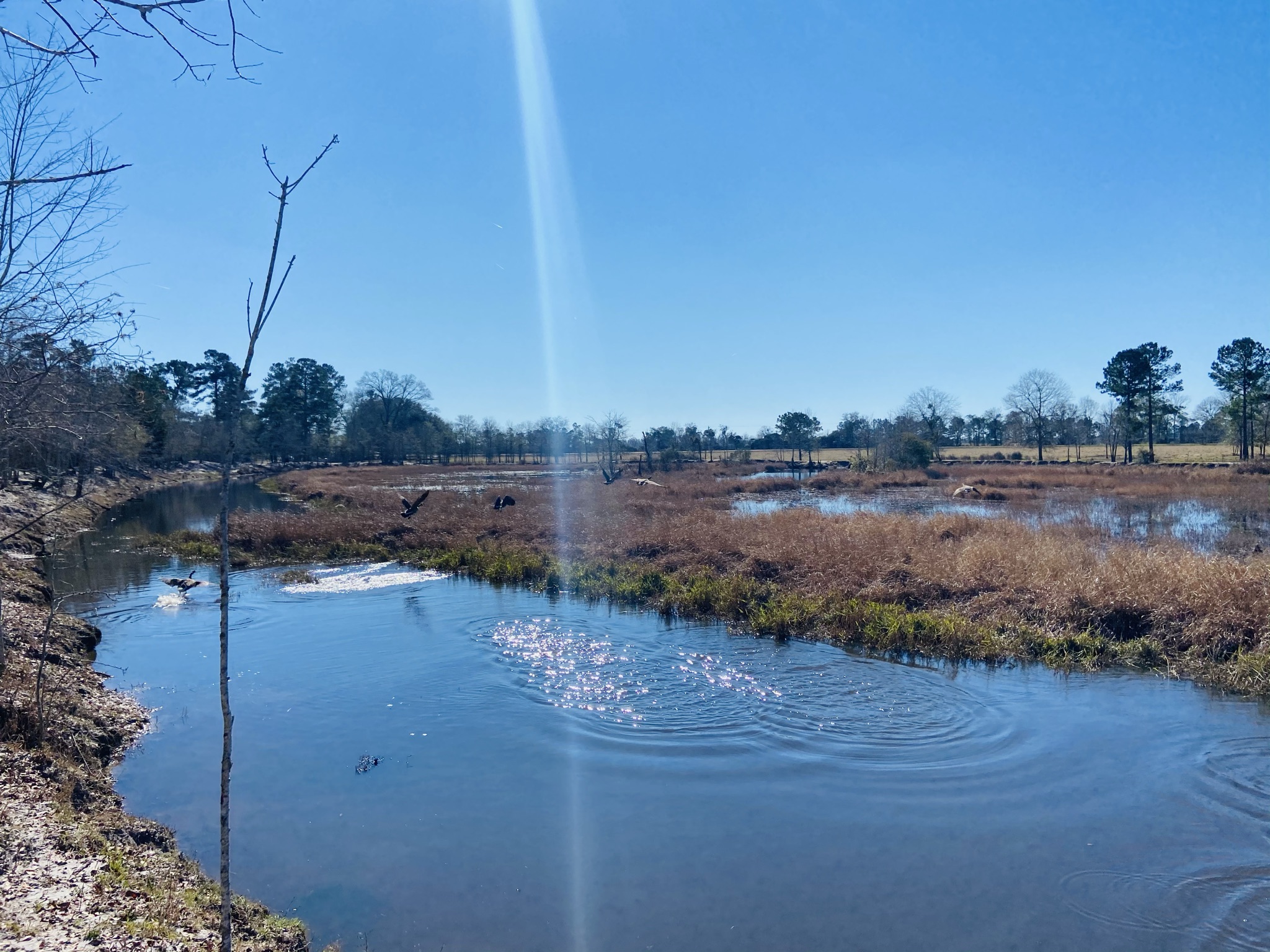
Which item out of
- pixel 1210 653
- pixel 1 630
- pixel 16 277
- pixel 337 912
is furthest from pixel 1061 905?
pixel 1 630

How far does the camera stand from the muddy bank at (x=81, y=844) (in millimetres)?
4395

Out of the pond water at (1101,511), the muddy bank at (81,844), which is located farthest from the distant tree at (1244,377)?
the muddy bank at (81,844)

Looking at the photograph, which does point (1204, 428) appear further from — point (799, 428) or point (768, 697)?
point (768, 697)

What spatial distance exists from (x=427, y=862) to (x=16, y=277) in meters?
5.53

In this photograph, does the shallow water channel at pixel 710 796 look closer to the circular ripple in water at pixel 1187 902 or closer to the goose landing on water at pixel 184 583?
the circular ripple in water at pixel 1187 902

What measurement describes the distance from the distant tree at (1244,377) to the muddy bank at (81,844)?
67.5 meters

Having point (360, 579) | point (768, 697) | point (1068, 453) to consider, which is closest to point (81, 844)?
point (768, 697)

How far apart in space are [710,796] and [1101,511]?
2816cm

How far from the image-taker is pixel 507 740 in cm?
955

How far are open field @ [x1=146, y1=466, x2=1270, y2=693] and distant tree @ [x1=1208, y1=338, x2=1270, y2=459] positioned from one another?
30.8 meters

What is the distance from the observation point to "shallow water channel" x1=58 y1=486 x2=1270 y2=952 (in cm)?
604

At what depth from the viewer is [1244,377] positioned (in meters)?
57.1

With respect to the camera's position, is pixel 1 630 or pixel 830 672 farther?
pixel 830 672

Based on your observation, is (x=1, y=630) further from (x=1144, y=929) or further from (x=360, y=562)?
(x=360, y=562)
